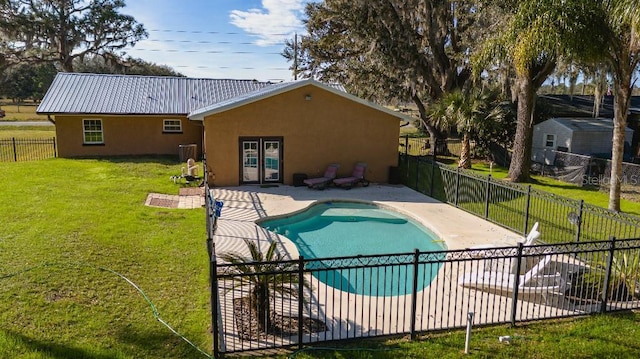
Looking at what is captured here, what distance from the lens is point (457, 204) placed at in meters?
14.2

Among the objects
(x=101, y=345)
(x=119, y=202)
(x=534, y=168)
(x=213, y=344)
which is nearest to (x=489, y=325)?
(x=213, y=344)

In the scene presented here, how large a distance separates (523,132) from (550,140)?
503 centimetres

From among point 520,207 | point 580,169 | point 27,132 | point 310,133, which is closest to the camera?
point 520,207

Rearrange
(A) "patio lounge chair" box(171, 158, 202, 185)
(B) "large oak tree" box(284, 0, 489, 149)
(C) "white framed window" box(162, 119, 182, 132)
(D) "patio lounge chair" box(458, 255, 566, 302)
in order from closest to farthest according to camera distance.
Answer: (D) "patio lounge chair" box(458, 255, 566, 302) < (A) "patio lounge chair" box(171, 158, 202, 185) < (C) "white framed window" box(162, 119, 182, 132) < (B) "large oak tree" box(284, 0, 489, 149)

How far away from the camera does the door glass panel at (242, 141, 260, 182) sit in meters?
16.7

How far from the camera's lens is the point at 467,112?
1961 centimetres

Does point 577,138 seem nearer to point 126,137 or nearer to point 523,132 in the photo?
point 523,132

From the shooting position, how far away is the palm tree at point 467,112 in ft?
64.3

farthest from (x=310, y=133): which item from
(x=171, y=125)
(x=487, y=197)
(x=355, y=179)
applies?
(x=171, y=125)

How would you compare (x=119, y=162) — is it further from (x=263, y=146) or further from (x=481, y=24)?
(x=481, y=24)

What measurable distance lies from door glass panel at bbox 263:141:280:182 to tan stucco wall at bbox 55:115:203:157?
22.3ft

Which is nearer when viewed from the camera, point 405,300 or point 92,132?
point 405,300

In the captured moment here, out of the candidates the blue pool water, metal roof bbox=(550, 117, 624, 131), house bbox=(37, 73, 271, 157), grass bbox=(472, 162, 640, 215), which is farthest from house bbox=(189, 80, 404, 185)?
metal roof bbox=(550, 117, 624, 131)

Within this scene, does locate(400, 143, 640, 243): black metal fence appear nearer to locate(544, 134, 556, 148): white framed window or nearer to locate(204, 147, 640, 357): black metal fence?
locate(204, 147, 640, 357): black metal fence
